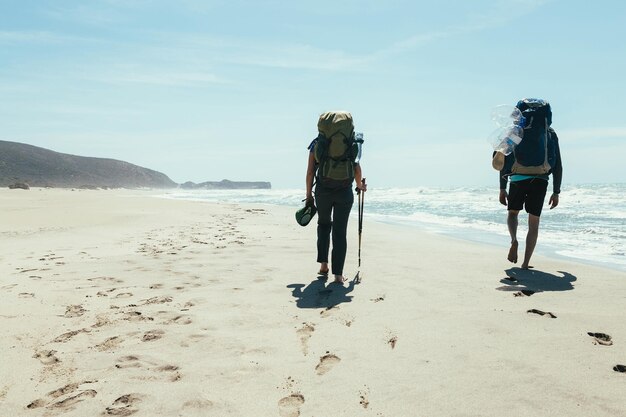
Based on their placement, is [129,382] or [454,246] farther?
[454,246]

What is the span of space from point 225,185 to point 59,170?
97.7m

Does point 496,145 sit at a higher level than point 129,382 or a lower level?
higher

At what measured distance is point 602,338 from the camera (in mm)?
3301

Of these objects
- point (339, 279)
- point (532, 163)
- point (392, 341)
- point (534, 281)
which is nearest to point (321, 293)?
point (339, 279)

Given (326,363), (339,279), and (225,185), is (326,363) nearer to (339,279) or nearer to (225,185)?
(339,279)

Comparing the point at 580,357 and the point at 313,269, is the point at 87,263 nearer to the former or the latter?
the point at 313,269

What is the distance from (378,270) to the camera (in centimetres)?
612

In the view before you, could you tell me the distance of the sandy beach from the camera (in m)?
2.48

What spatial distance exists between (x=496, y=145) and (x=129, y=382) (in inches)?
205

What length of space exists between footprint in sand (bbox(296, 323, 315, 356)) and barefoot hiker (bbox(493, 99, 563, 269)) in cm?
365

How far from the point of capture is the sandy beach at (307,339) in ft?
8.14

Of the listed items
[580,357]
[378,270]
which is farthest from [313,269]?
[580,357]

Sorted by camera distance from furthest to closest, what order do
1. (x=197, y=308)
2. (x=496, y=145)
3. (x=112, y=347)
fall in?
(x=496, y=145)
(x=197, y=308)
(x=112, y=347)

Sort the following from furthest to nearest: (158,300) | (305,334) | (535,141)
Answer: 1. (535,141)
2. (158,300)
3. (305,334)
